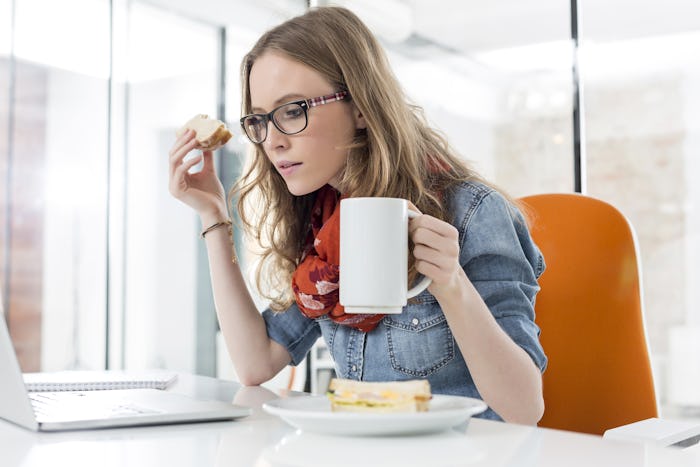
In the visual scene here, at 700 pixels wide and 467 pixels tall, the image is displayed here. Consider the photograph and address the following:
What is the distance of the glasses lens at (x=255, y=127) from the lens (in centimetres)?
124

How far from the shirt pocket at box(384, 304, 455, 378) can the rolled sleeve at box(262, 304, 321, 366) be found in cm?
27

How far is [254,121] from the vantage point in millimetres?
1250

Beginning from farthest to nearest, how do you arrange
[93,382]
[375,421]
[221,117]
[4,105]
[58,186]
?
[221,117] < [58,186] < [4,105] < [93,382] < [375,421]

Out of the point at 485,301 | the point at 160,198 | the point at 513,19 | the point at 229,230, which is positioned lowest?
the point at 485,301

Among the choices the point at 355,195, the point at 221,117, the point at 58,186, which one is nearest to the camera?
the point at 355,195

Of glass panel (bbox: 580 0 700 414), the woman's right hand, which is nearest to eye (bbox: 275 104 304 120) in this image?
the woman's right hand

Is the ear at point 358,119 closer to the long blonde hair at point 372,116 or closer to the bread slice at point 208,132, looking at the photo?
the long blonde hair at point 372,116

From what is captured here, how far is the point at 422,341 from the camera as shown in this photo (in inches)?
45.9

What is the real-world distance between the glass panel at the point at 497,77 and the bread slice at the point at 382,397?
2.45m

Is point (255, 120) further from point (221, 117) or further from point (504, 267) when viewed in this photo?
point (221, 117)

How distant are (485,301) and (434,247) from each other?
0.31 meters

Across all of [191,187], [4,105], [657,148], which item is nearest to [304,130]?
[191,187]

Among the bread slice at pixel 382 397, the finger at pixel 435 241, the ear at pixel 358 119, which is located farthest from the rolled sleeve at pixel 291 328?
the bread slice at pixel 382 397

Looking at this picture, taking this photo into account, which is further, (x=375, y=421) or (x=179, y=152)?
(x=179, y=152)
